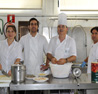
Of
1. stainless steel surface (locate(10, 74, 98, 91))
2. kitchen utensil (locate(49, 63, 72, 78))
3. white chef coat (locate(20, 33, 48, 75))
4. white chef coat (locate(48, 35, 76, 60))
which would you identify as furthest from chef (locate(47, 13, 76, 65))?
stainless steel surface (locate(10, 74, 98, 91))

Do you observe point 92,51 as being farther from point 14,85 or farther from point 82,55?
point 14,85

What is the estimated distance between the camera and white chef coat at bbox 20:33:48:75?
3070 mm

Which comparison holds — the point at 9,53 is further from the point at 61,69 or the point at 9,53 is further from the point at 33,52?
the point at 61,69

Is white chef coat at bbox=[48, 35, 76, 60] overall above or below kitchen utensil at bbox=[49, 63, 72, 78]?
above

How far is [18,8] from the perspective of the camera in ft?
13.1

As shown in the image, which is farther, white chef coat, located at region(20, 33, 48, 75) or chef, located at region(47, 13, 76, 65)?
white chef coat, located at region(20, 33, 48, 75)

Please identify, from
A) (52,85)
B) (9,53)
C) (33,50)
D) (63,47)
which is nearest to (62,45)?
(63,47)

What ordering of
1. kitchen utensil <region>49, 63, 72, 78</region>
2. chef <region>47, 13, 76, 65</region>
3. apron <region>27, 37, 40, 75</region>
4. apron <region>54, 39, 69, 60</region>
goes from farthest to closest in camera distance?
apron <region>27, 37, 40, 75</region> → apron <region>54, 39, 69, 60</region> → chef <region>47, 13, 76, 65</region> → kitchen utensil <region>49, 63, 72, 78</region>

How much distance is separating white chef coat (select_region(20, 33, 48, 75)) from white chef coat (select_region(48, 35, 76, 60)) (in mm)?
458

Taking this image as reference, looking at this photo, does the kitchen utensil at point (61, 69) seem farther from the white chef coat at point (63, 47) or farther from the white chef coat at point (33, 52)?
the white chef coat at point (33, 52)

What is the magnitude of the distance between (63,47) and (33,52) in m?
0.70

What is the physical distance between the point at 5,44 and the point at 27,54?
18.7 inches

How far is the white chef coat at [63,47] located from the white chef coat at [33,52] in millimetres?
458

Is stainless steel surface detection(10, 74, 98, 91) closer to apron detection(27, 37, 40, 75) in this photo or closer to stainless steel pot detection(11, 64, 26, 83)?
stainless steel pot detection(11, 64, 26, 83)
